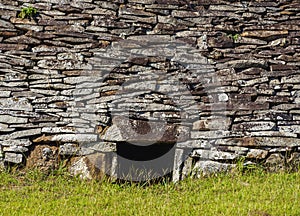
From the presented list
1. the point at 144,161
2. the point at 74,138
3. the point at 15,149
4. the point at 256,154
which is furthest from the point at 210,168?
the point at 15,149

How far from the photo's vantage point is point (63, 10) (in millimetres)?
6375

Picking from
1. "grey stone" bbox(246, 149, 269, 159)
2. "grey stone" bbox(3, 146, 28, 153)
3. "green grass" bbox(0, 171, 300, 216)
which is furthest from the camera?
"grey stone" bbox(246, 149, 269, 159)

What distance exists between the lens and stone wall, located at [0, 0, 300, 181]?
19.6ft

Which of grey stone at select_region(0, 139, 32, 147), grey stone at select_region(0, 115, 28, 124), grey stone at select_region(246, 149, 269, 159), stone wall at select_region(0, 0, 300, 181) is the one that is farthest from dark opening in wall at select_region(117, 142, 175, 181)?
grey stone at select_region(0, 115, 28, 124)

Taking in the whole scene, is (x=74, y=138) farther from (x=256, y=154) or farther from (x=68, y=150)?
(x=256, y=154)

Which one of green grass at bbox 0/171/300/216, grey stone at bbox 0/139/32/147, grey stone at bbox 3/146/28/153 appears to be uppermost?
grey stone at bbox 0/139/32/147

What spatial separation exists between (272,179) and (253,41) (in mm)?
1999

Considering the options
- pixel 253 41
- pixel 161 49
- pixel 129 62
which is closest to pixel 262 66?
pixel 253 41

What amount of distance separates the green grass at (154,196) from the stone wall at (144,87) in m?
0.27

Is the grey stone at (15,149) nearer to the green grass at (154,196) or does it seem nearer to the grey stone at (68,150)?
the green grass at (154,196)

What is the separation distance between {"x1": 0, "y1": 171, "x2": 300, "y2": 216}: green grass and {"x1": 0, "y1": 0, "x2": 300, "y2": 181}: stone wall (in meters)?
0.27

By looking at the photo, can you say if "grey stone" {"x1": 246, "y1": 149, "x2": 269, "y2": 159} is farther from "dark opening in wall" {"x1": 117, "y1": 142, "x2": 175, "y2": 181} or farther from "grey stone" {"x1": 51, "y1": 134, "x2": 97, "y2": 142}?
"grey stone" {"x1": 51, "y1": 134, "x2": 97, "y2": 142}

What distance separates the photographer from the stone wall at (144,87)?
5969 millimetres

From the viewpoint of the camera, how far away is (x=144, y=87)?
612cm
